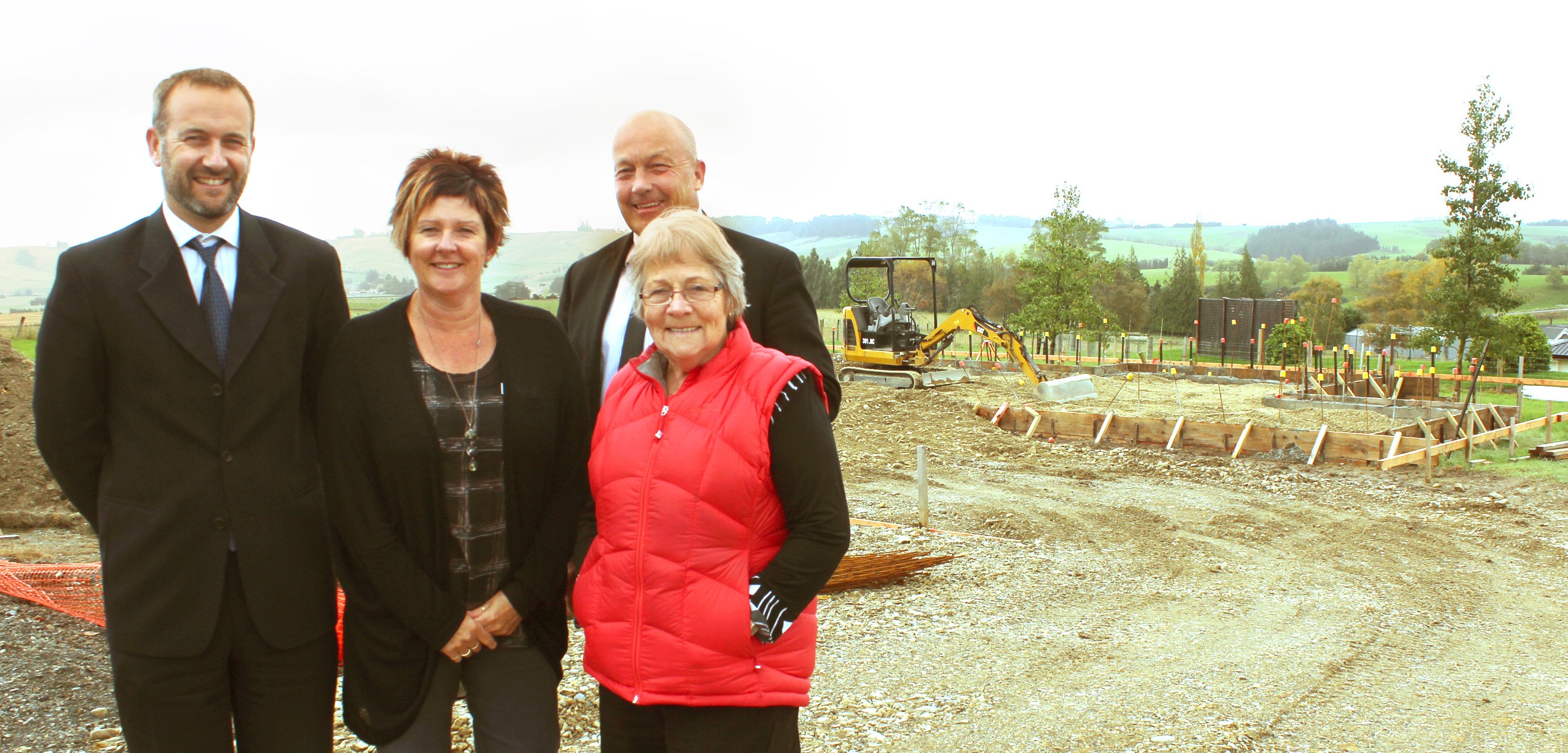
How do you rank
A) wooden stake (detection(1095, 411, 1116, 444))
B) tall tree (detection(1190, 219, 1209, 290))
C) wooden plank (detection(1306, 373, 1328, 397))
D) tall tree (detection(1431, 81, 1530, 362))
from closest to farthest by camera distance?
wooden stake (detection(1095, 411, 1116, 444)), wooden plank (detection(1306, 373, 1328, 397)), tall tree (detection(1431, 81, 1530, 362)), tall tree (detection(1190, 219, 1209, 290))

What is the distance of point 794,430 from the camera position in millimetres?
2275

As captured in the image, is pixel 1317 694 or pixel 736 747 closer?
pixel 736 747

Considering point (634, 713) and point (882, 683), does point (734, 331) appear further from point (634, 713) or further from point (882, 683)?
point (882, 683)

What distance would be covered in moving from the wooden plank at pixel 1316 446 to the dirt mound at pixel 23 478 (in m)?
14.0

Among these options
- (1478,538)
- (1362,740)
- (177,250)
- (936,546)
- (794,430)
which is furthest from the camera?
(1478,538)

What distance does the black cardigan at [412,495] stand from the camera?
2389 millimetres

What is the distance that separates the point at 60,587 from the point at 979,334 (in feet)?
56.9

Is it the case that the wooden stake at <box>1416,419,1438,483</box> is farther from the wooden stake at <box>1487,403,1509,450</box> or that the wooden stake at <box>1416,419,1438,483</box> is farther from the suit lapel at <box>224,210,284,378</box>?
the suit lapel at <box>224,210,284,378</box>

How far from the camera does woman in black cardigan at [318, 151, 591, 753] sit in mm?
2396

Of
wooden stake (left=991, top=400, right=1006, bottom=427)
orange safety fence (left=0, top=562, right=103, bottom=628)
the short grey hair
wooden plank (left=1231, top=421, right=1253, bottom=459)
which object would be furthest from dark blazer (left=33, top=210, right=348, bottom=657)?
wooden stake (left=991, top=400, right=1006, bottom=427)

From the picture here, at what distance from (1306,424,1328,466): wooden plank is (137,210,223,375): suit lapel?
14.0 meters

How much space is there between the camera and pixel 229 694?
2.49m

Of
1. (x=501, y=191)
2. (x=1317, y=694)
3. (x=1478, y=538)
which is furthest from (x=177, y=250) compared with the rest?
(x=1478, y=538)

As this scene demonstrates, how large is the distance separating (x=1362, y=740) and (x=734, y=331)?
462 cm
